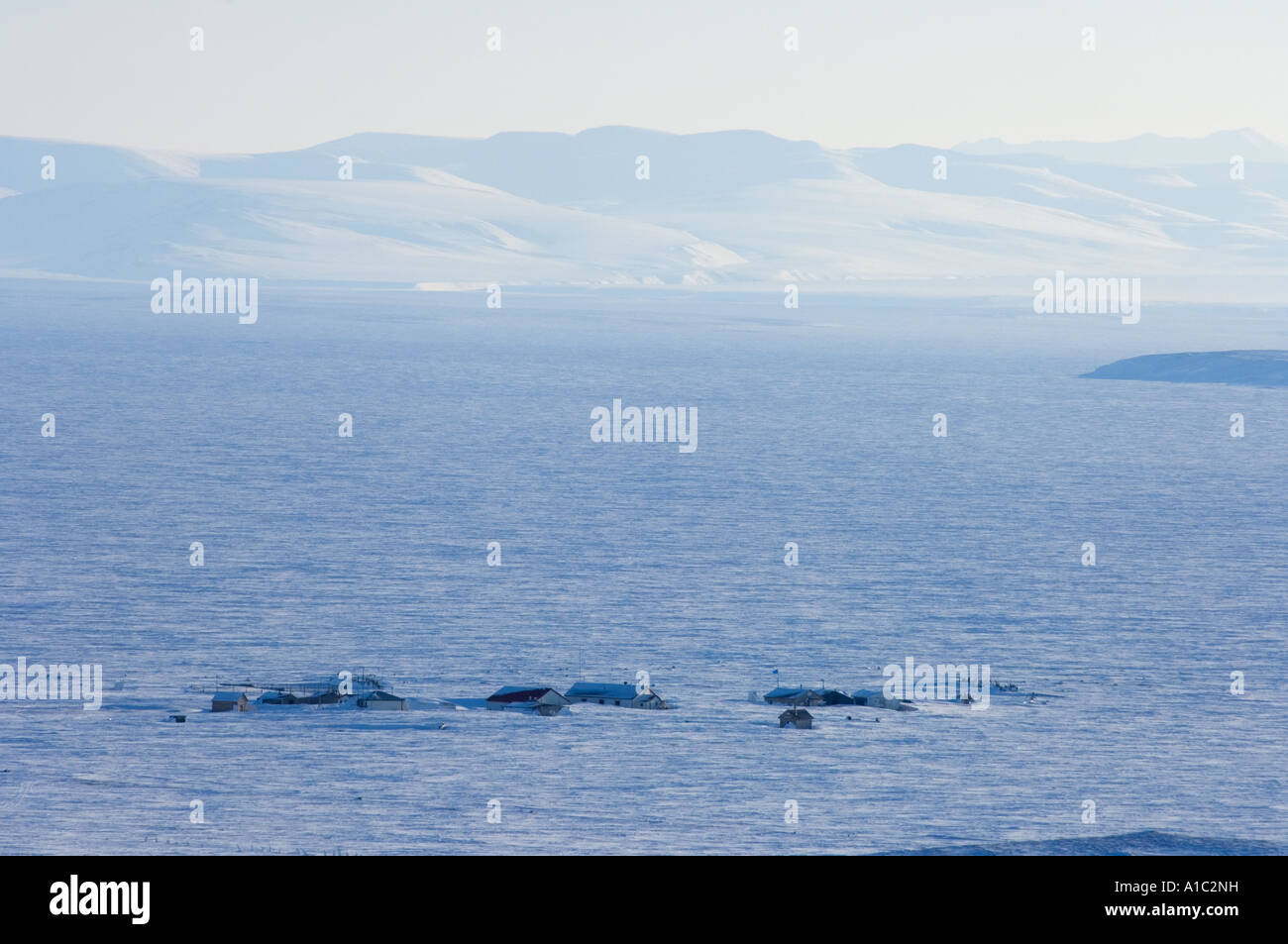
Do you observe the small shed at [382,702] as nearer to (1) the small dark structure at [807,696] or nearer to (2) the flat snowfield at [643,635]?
(2) the flat snowfield at [643,635]

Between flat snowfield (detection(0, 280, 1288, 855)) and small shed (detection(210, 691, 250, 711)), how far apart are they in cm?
47

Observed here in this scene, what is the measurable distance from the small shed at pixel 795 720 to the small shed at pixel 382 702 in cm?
1154

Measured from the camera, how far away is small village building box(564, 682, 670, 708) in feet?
181

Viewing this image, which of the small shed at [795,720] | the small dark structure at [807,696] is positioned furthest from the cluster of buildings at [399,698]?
the small shed at [795,720]

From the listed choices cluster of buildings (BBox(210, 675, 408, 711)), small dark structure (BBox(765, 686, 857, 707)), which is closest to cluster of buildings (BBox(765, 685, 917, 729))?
small dark structure (BBox(765, 686, 857, 707))

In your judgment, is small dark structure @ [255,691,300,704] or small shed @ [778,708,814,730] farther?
small dark structure @ [255,691,300,704]

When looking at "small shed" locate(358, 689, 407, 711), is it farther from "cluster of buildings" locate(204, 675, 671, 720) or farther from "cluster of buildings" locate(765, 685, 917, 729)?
"cluster of buildings" locate(765, 685, 917, 729)

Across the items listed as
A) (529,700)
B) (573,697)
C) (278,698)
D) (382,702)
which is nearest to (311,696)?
(278,698)

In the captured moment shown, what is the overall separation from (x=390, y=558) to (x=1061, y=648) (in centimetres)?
3251

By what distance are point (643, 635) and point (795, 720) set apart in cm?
1357

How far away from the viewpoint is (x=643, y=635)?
65.8 meters

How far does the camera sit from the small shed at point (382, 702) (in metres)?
54.6
